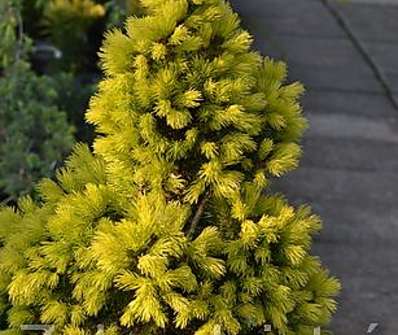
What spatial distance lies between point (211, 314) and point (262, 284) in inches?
6.2

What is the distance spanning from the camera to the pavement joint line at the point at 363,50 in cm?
782

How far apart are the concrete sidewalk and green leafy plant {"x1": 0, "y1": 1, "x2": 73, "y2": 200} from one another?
52.9 inches

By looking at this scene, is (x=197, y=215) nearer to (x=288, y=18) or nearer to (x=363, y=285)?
(x=363, y=285)

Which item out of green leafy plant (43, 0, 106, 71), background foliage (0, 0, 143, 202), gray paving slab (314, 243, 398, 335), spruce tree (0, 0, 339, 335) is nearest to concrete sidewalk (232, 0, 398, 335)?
gray paving slab (314, 243, 398, 335)

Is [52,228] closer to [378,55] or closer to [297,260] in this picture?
[297,260]

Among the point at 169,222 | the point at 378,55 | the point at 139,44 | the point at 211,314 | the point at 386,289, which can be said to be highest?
the point at 139,44

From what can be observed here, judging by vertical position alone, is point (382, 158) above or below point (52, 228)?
below

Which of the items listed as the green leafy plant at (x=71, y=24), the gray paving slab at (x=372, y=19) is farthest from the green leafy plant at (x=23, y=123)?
the gray paving slab at (x=372, y=19)

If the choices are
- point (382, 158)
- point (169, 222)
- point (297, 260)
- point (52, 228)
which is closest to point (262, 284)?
point (297, 260)

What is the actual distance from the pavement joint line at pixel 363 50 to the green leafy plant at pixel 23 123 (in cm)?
280

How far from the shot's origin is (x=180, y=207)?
8.94 ft

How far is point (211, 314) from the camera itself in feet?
8.79

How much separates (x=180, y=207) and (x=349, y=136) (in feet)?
14.3

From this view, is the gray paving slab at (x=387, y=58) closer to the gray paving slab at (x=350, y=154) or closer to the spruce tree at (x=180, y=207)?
the gray paving slab at (x=350, y=154)
